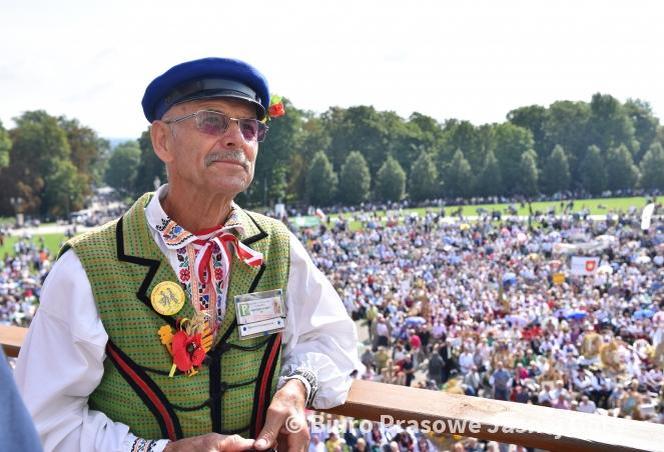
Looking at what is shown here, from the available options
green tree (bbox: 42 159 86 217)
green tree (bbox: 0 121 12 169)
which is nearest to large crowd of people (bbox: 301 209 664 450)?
green tree (bbox: 42 159 86 217)

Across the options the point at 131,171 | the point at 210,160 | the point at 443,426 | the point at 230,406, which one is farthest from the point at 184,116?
the point at 131,171

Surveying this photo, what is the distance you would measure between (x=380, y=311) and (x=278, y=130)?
145 feet

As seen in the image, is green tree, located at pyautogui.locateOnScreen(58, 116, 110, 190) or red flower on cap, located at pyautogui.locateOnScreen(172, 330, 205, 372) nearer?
red flower on cap, located at pyautogui.locateOnScreen(172, 330, 205, 372)

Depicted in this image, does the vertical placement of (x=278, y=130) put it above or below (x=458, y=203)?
above

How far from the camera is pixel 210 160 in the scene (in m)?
1.85

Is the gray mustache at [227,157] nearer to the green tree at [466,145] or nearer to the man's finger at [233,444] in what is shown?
the man's finger at [233,444]

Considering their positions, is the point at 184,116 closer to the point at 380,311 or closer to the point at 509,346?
the point at 509,346

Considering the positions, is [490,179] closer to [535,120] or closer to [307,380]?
[535,120]

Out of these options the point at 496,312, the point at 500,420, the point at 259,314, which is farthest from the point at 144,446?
the point at 496,312

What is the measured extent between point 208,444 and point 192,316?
379 millimetres

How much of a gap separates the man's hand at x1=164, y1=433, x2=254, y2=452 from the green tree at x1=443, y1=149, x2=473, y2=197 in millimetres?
61563

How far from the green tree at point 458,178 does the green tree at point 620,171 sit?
14308 millimetres

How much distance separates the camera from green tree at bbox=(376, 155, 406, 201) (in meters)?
60.0

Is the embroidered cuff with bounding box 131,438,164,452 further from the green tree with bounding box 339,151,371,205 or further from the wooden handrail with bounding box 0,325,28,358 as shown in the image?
the green tree with bounding box 339,151,371,205
